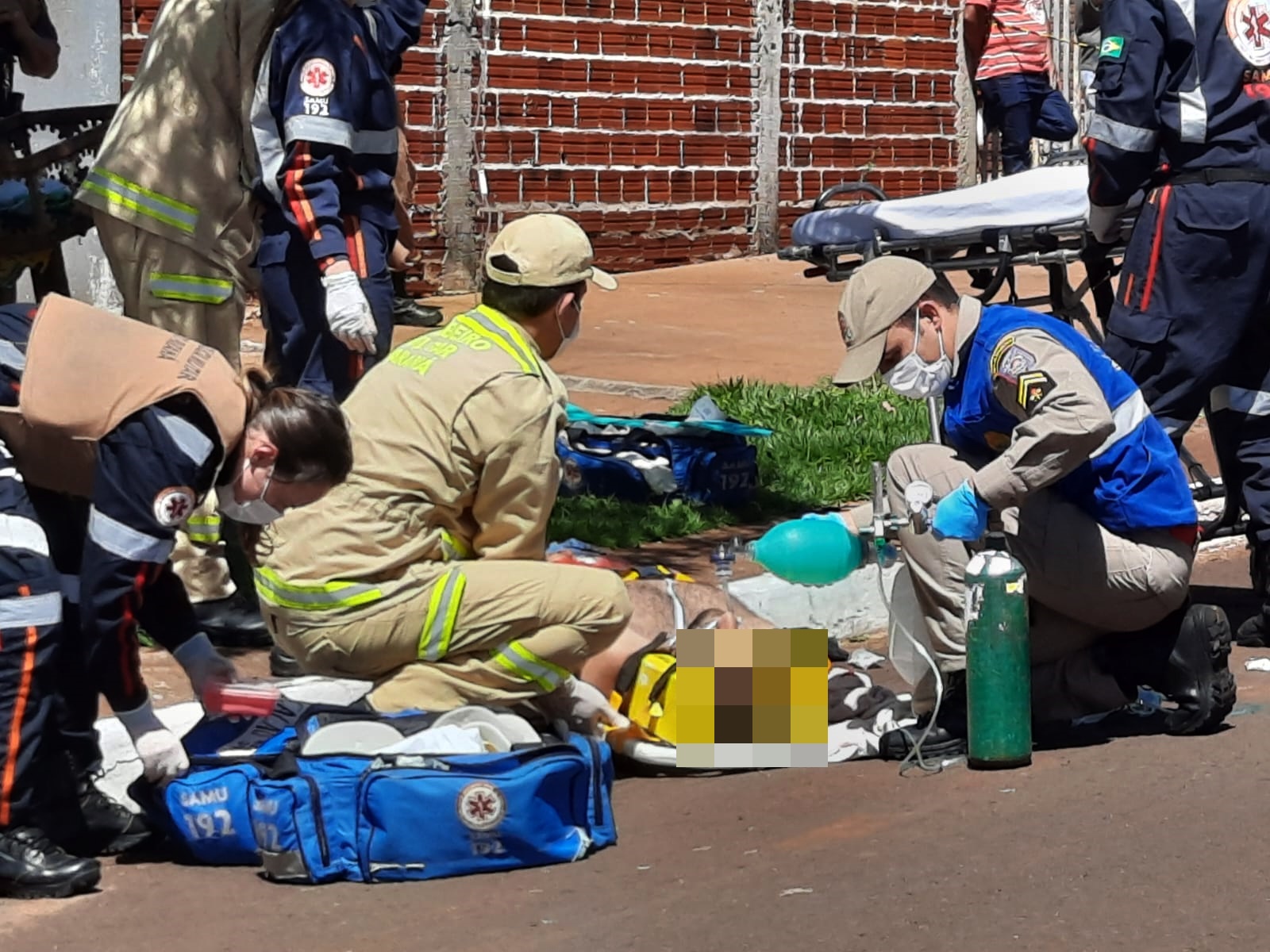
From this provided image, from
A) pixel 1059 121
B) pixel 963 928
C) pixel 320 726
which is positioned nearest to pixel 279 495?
pixel 320 726

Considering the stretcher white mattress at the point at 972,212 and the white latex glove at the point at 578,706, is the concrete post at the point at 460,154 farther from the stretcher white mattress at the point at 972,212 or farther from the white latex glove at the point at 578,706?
the white latex glove at the point at 578,706

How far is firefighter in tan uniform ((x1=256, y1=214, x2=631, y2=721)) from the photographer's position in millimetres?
5203

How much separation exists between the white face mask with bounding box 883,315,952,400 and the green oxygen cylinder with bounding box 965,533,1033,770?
1.40ft

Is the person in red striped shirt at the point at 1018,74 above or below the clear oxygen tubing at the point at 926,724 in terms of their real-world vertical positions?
above

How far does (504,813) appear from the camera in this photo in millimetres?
4711

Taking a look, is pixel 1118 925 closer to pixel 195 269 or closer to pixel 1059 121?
pixel 195 269

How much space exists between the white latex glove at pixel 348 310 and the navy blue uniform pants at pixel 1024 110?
24.0 ft

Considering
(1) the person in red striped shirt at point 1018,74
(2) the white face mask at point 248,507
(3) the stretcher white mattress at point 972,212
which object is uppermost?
(1) the person in red striped shirt at point 1018,74

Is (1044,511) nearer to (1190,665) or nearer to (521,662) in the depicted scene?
(1190,665)

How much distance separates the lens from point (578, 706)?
5.46m

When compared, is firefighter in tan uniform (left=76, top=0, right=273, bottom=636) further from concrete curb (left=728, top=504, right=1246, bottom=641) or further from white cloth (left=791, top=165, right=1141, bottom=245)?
white cloth (left=791, top=165, right=1141, bottom=245)

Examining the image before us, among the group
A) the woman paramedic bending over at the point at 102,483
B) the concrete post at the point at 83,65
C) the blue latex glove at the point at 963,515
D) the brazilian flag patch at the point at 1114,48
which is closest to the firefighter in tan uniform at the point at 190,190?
the woman paramedic bending over at the point at 102,483

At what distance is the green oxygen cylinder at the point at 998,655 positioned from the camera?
5.32 metres

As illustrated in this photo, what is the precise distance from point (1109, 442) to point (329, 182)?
2451 mm
